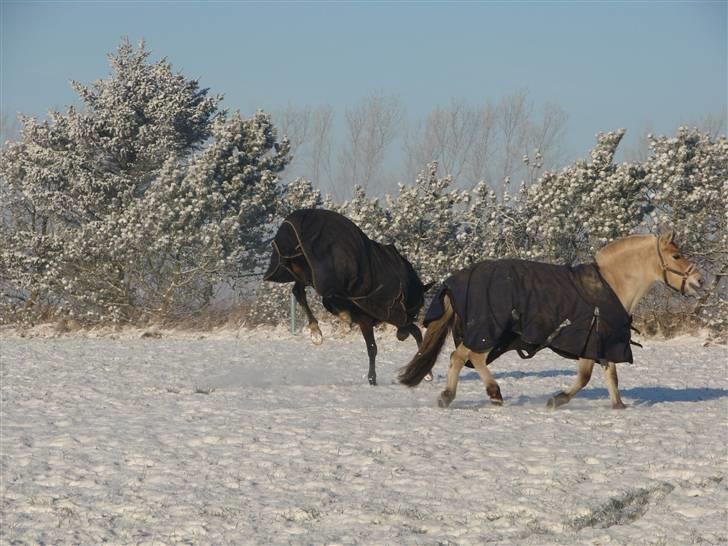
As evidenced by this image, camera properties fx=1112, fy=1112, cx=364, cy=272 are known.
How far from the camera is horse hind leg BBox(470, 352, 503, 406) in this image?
10.3 m

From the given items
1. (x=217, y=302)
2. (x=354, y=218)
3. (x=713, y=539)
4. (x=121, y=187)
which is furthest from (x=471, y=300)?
(x=121, y=187)

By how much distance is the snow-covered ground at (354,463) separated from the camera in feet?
20.5

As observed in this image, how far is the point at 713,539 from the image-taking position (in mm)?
5926

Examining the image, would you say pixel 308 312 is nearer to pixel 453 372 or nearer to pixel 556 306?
pixel 453 372

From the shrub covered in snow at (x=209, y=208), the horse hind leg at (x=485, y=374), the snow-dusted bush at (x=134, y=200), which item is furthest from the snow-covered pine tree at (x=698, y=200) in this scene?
the horse hind leg at (x=485, y=374)

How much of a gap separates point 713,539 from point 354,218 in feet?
59.2

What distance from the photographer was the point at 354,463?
7.92 meters

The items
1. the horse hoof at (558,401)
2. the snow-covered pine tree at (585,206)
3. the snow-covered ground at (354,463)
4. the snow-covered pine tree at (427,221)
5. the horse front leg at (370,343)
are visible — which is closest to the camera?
the snow-covered ground at (354,463)

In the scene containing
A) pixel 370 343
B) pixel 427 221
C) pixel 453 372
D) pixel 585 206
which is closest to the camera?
Result: pixel 453 372

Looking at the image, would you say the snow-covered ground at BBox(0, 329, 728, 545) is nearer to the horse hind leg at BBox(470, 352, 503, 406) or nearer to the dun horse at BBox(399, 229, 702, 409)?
the horse hind leg at BBox(470, 352, 503, 406)

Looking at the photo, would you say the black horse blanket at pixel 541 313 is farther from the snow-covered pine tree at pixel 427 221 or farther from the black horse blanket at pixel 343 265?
the snow-covered pine tree at pixel 427 221

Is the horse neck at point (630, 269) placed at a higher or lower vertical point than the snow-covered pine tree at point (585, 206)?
lower

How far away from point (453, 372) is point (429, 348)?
37 centimetres

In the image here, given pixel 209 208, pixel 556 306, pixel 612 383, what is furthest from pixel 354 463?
pixel 209 208
